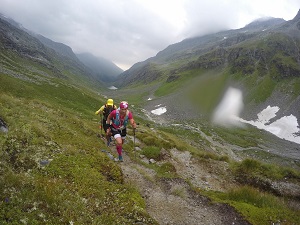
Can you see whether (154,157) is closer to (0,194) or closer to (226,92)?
(0,194)

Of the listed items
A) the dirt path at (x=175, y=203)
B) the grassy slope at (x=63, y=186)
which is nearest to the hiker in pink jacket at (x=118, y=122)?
the grassy slope at (x=63, y=186)

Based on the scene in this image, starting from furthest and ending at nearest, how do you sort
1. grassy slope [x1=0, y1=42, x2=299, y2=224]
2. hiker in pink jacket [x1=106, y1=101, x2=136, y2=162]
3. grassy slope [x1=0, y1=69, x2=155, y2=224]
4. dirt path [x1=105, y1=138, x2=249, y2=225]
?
1. hiker in pink jacket [x1=106, y1=101, x2=136, y2=162]
2. dirt path [x1=105, y1=138, x2=249, y2=225]
3. grassy slope [x1=0, y1=42, x2=299, y2=224]
4. grassy slope [x1=0, y1=69, x2=155, y2=224]

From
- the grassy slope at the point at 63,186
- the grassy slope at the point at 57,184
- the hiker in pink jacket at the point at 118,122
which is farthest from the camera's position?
the hiker in pink jacket at the point at 118,122

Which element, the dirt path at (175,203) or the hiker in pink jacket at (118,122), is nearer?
the dirt path at (175,203)

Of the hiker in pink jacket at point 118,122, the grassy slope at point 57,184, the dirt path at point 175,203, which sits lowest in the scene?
the dirt path at point 175,203

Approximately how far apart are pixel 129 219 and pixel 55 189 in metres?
2.90

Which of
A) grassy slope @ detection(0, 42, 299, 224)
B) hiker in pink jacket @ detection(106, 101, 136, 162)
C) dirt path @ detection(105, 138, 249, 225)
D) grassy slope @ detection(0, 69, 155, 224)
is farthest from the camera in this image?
hiker in pink jacket @ detection(106, 101, 136, 162)

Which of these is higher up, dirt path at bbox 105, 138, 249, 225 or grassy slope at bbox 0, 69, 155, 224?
grassy slope at bbox 0, 69, 155, 224

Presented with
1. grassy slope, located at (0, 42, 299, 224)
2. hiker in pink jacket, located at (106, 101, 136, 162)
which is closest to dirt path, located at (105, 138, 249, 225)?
grassy slope, located at (0, 42, 299, 224)

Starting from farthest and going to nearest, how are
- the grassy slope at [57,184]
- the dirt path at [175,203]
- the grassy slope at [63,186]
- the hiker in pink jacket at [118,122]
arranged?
the hiker in pink jacket at [118,122]
the dirt path at [175,203]
the grassy slope at [63,186]
the grassy slope at [57,184]

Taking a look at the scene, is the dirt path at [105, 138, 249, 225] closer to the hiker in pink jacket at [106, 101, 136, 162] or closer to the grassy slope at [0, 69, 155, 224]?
the grassy slope at [0, 69, 155, 224]

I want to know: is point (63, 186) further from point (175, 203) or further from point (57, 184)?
point (175, 203)

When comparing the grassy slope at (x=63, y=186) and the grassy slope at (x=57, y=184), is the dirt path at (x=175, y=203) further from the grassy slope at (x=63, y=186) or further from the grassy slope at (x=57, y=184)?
the grassy slope at (x=57, y=184)

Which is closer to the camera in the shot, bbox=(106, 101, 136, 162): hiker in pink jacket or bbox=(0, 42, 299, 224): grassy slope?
bbox=(0, 42, 299, 224): grassy slope
